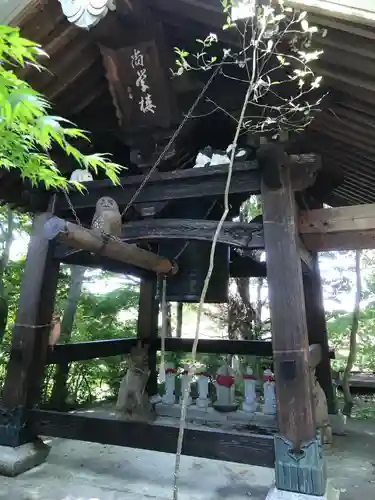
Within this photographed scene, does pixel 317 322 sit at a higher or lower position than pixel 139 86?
lower

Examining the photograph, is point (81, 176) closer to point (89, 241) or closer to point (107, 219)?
point (107, 219)

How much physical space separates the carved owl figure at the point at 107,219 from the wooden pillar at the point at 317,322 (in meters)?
2.80

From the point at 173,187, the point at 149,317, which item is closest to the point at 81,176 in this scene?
the point at 173,187

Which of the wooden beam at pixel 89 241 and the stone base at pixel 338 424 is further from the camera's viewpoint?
the stone base at pixel 338 424

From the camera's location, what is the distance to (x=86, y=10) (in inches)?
128

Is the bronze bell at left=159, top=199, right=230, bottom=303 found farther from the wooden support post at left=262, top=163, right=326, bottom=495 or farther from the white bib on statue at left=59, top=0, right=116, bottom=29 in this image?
→ the white bib on statue at left=59, top=0, right=116, bottom=29

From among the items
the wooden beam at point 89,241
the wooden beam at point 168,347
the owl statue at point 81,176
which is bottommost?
the wooden beam at point 168,347

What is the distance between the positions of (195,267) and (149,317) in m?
1.87

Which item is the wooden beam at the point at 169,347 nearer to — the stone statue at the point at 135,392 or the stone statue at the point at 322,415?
the stone statue at the point at 135,392

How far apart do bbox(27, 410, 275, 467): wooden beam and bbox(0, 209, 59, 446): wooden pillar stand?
156 millimetres

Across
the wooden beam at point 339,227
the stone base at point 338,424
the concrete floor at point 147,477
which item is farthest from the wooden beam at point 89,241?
the stone base at point 338,424

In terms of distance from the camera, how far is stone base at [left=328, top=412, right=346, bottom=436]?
5199 millimetres

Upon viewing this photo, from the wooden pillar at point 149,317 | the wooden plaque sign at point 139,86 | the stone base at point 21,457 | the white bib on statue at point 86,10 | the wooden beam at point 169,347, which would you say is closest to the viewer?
the white bib on statue at point 86,10

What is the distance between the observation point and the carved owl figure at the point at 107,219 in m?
3.25
